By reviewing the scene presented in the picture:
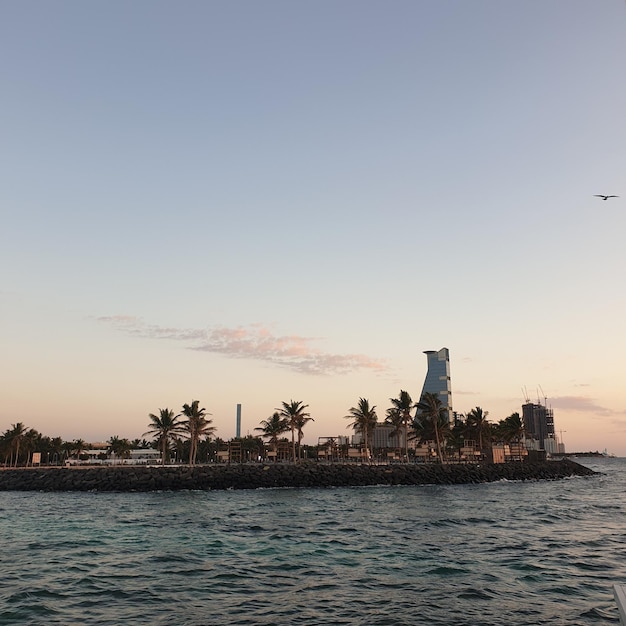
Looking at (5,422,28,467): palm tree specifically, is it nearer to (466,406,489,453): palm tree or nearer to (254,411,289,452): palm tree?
(254,411,289,452): palm tree

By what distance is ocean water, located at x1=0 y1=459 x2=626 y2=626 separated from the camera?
19891mm

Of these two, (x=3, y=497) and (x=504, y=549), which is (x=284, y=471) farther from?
(x=504, y=549)

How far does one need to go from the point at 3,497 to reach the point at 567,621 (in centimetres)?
7238

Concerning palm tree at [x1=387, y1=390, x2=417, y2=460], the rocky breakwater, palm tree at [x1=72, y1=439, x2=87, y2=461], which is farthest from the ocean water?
palm tree at [x1=72, y1=439, x2=87, y2=461]

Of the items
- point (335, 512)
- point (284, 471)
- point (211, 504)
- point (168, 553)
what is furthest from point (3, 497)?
point (168, 553)

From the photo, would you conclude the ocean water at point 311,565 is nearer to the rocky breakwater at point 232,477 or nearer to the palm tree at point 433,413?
the rocky breakwater at point 232,477

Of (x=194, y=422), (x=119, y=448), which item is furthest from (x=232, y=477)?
(x=119, y=448)

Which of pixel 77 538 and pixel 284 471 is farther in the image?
pixel 284 471

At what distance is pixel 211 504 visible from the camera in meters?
58.3

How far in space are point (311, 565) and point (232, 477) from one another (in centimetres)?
5689

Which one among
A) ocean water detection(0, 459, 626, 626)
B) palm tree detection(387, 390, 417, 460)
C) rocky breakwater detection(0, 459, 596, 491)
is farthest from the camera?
palm tree detection(387, 390, 417, 460)

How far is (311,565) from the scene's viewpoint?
91.5 ft

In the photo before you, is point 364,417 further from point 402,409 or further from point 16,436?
point 16,436

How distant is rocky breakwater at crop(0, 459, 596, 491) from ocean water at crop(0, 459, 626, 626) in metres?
25.9
